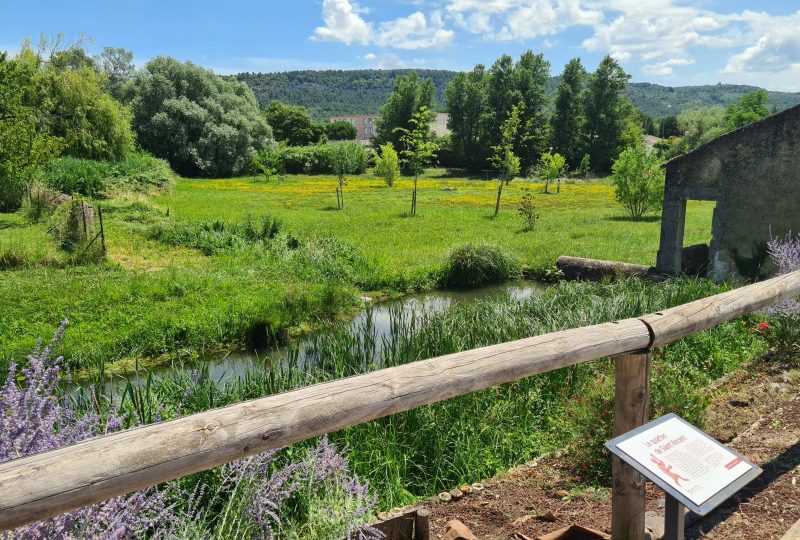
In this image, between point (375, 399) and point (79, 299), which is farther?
point (79, 299)

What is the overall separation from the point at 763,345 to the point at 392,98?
58.8 metres

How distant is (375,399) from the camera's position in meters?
2.48

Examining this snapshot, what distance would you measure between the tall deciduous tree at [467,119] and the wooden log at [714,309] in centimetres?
5331

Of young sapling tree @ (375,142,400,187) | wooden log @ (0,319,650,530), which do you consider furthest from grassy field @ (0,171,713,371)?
young sapling tree @ (375,142,400,187)

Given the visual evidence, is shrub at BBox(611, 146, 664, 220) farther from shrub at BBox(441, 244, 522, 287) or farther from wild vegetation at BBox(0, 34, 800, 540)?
shrub at BBox(441, 244, 522, 287)

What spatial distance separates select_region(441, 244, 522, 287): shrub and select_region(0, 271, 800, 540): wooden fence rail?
466 inches

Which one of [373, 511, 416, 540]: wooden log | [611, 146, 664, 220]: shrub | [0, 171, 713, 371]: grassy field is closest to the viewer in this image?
[373, 511, 416, 540]: wooden log

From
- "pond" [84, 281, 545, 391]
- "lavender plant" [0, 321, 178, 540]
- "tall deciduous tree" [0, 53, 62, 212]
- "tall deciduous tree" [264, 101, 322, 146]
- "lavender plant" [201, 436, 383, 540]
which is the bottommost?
"pond" [84, 281, 545, 391]

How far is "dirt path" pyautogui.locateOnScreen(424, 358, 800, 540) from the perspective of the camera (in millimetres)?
3471

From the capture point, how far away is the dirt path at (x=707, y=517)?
3.47 meters

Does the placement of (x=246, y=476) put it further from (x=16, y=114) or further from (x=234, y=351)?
(x=16, y=114)

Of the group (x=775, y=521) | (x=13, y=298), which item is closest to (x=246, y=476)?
(x=775, y=521)

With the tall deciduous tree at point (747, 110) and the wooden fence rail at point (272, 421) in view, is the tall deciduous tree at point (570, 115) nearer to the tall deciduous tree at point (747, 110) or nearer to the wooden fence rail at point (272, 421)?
the tall deciduous tree at point (747, 110)

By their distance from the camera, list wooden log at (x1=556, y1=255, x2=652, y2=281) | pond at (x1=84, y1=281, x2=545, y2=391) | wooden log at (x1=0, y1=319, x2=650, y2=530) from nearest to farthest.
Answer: wooden log at (x1=0, y1=319, x2=650, y2=530) → pond at (x1=84, y1=281, x2=545, y2=391) → wooden log at (x1=556, y1=255, x2=652, y2=281)
